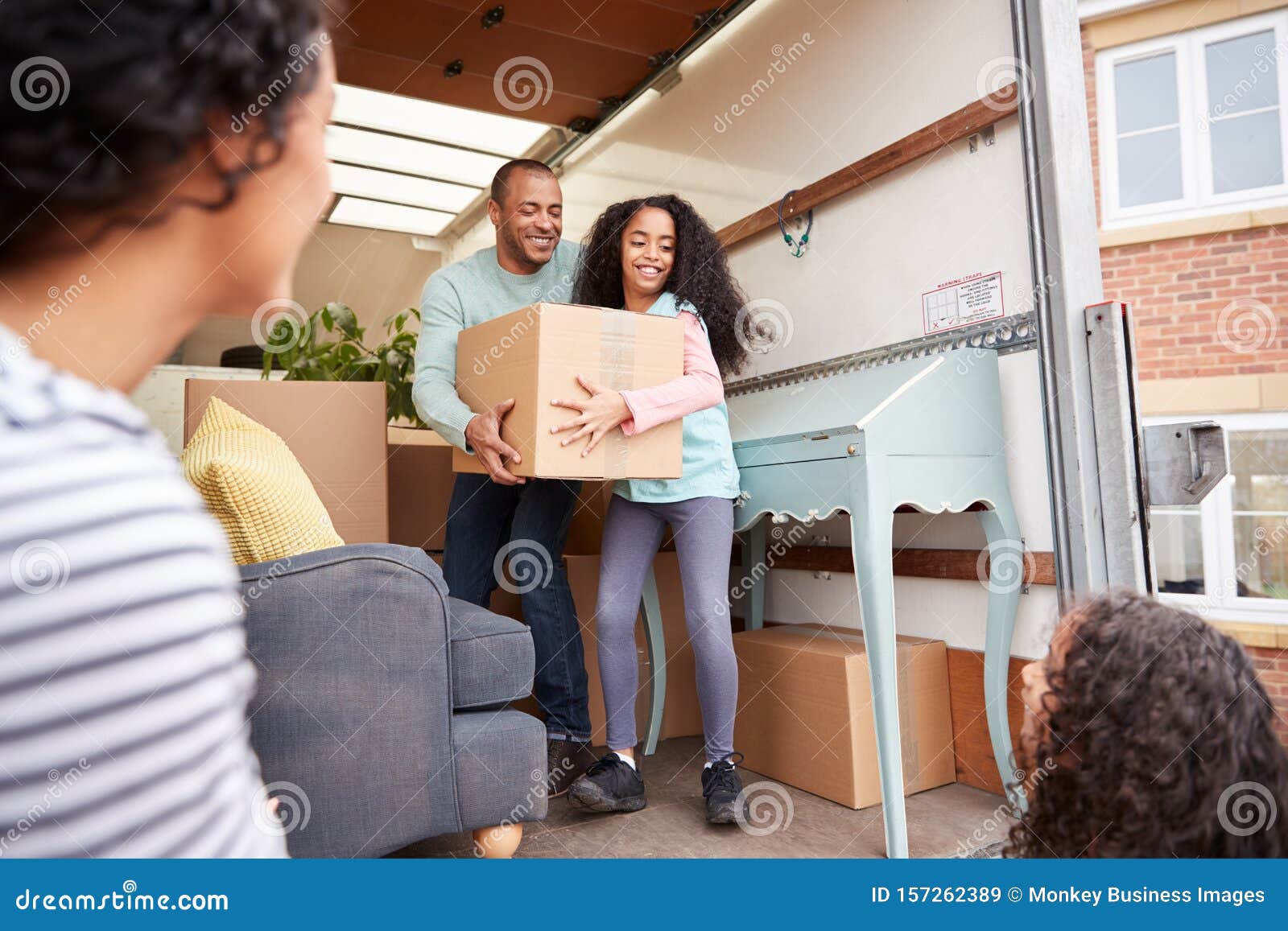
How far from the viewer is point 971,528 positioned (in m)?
1.67

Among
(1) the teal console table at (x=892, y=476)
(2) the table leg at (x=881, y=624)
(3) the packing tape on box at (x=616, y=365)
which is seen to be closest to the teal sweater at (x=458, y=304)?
(3) the packing tape on box at (x=616, y=365)

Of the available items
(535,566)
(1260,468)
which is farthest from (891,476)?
(1260,468)

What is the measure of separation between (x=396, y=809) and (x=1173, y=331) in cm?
363

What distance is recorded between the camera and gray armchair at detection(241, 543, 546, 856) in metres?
1.01

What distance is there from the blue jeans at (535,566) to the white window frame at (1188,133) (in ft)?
10.3

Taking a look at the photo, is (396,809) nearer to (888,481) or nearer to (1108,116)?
(888,481)

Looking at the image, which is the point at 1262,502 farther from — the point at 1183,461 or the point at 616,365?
the point at 616,365

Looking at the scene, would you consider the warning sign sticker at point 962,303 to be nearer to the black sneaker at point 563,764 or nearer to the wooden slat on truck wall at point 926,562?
the wooden slat on truck wall at point 926,562

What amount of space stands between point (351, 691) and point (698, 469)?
75 cm

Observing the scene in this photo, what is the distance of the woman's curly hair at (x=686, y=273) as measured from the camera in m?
1.69

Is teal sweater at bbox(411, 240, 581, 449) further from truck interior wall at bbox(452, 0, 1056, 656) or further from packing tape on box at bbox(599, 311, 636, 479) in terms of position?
truck interior wall at bbox(452, 0, 1056, 656)

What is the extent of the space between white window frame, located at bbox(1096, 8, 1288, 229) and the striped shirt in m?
4.16

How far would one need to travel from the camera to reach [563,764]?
5.30ft

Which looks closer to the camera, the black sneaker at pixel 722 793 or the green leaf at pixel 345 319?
the black sneaker at pixel 722 793
